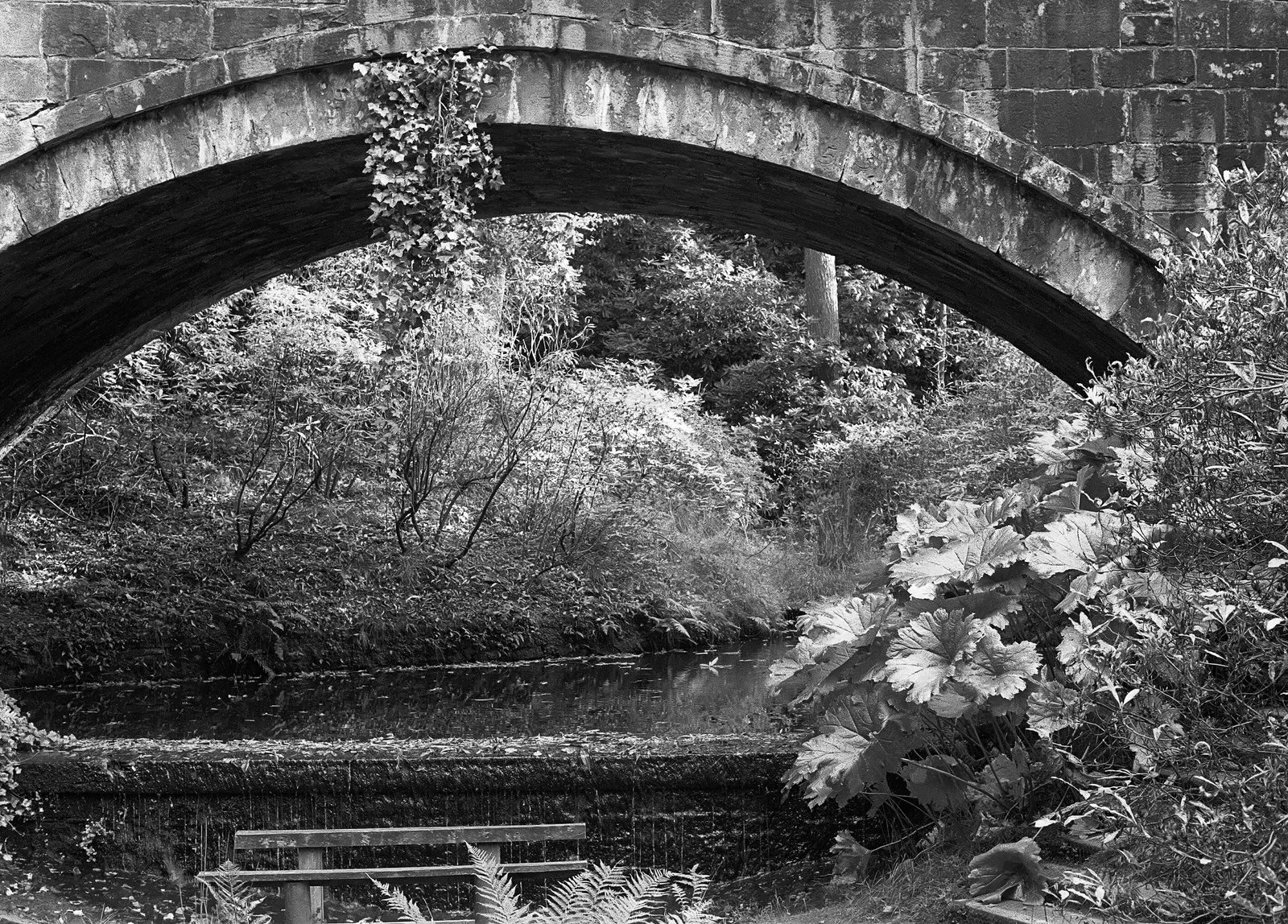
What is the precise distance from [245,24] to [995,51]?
3137mm

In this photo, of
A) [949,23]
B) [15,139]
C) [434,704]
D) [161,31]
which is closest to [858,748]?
[949,23]

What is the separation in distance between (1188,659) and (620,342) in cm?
1624

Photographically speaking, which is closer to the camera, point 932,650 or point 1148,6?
point 932,650

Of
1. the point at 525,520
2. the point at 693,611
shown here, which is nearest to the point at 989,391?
the point at 693,611

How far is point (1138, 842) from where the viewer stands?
Answer: 3100 mm

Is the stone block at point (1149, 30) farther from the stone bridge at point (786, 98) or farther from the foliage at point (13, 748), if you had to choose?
the foliage at point (13, 748)

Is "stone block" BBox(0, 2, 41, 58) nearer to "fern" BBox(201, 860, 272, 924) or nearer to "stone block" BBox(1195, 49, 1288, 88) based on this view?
"fern" BBox(201, 860, 272, 924)

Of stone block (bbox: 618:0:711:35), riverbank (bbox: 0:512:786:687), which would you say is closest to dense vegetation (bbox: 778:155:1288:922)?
stone block (bbox: 618:0:711:35)

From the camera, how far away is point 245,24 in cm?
519

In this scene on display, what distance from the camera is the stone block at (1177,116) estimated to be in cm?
532

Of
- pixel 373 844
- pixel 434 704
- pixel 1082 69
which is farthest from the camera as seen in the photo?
pixel 434 704

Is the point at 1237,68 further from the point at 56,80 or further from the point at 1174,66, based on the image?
the point at 56,80

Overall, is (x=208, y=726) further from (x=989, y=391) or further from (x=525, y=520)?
(x=989, y=391)

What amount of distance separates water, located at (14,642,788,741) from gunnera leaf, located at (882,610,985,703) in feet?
9.30
